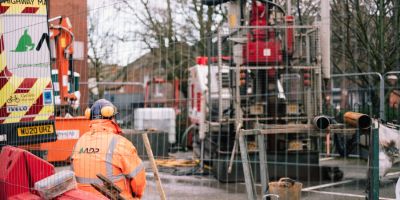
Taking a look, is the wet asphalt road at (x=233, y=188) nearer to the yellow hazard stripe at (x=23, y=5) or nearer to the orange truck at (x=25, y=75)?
the orange truck at (x=25, y=75)

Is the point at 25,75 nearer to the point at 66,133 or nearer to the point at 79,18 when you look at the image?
the point at 79,18

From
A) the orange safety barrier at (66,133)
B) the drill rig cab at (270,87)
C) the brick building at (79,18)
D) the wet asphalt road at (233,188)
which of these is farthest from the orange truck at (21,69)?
the drill rig cab at (270,87)

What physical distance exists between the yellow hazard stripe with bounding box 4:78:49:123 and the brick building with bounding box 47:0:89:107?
1.60 ft

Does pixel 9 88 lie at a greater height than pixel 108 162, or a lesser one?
greater

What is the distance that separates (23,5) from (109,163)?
10.3ft

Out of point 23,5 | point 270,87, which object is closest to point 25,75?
point 23,5

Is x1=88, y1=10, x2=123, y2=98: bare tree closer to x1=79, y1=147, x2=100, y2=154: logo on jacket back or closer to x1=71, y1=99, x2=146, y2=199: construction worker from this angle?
x1=71, y1=99, x2=146, y2=199: construction worker

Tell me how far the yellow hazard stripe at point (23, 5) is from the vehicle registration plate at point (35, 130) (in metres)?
1.36

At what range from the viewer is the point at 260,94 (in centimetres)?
1026

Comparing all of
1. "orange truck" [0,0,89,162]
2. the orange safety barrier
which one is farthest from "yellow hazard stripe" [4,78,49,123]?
the orange safety barrier

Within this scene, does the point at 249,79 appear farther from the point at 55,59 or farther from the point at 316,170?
the point at 55,59

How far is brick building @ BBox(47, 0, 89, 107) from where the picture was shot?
20.0 feet

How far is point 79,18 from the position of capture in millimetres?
6176

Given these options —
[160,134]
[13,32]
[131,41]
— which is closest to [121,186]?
[131,41]
